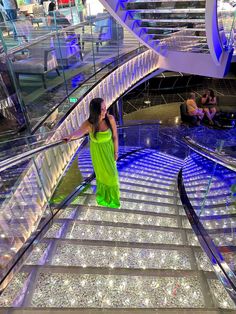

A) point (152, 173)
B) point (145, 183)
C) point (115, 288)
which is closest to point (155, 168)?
point (152, 173)

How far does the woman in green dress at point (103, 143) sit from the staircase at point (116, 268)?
0.33 m

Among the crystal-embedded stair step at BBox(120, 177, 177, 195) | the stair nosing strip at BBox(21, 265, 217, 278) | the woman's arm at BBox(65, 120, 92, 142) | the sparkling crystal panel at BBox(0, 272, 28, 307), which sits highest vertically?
the woman's arm at BBox(65, 120, 92, 142)

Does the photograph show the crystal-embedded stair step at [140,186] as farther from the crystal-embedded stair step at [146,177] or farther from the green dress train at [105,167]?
the green dress train at [105,167]

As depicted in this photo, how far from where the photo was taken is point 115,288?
6.38 ft

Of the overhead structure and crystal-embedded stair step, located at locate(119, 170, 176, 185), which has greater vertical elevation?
the overhead structure

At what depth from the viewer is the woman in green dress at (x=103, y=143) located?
A: 2512 mm

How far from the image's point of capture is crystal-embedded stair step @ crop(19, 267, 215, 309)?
1843 millimetres

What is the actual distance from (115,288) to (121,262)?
33 centimetres

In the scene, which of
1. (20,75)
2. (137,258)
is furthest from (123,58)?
(137,258)

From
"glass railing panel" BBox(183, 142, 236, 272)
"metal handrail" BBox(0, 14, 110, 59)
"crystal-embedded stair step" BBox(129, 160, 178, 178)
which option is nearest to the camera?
"glass railing panel" BBox(183, 142, 236, 272)

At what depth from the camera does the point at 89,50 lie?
21.6 feet

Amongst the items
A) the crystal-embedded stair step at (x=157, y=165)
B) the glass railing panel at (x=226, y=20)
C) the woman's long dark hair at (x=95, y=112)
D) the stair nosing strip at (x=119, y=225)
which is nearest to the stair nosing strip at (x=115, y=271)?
the stair nosing strip at (x=119, y=225)

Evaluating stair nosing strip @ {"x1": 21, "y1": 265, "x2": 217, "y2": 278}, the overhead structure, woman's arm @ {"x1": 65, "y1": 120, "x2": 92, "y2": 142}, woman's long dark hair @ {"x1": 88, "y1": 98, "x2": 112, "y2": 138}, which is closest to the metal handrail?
the overhead structure

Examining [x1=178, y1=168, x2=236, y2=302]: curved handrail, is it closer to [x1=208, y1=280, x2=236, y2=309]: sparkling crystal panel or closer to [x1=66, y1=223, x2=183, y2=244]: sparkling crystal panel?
[x1=208, y1=280, x2=236, y2=309]: sparkling crystal panel
